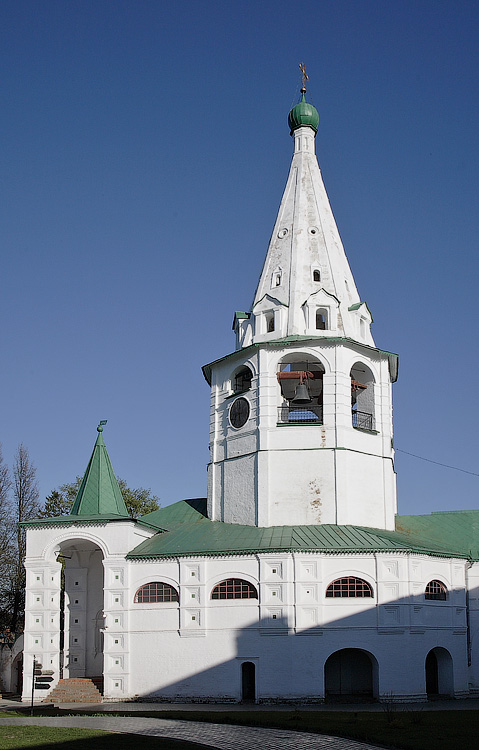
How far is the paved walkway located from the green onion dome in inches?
928

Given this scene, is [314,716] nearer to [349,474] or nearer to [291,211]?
[349,474]

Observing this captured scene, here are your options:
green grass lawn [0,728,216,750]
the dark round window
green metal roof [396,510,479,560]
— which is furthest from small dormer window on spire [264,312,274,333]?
green grass lawn [0,728,216,750]

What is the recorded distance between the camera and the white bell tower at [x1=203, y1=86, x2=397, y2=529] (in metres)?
29.0

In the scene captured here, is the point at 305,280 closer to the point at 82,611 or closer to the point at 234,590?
the point at 234,590

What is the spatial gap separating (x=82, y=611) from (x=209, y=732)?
14.0m

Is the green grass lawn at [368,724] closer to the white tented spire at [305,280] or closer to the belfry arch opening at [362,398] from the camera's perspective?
the belfry arch opening at [362,398]

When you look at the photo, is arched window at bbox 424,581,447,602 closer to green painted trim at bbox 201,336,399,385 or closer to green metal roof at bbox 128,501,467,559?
green metal roof at bbox 128,501,467,559

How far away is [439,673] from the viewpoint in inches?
1113

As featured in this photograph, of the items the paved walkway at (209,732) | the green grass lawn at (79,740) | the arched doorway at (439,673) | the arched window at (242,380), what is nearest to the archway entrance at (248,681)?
the arched doorway at (439,673)

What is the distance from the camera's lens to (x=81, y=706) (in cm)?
2562

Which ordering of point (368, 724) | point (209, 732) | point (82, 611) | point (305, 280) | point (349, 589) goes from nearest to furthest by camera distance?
1. point (209, 732)
2. point (368, 724)
3. point (349, 589)
4. point (82, 611)
5. point (305, 280)

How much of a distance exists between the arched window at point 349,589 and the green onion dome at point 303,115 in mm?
18249

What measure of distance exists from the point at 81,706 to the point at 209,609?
4.67 meters

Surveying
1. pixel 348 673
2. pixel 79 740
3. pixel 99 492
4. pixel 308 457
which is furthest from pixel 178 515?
pixel 79 740
